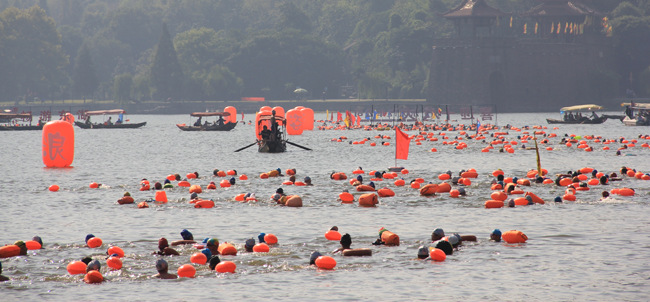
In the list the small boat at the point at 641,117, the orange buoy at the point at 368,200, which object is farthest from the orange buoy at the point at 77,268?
the small boat at the point at 641,117

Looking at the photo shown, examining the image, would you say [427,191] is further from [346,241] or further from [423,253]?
[423,253]

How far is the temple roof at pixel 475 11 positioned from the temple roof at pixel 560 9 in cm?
833

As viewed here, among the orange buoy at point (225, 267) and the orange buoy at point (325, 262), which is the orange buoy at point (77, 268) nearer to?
the orange buoy at point (225, 267)

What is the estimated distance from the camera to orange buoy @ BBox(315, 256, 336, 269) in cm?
1898

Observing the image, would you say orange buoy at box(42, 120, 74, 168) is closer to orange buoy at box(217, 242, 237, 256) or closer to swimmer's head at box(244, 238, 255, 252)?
swimmer's head at box(244, 238, 255, 252)

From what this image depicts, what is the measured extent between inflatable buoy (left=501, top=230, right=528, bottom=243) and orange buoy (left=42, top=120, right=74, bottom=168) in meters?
28.4

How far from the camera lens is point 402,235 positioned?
75.2 ft

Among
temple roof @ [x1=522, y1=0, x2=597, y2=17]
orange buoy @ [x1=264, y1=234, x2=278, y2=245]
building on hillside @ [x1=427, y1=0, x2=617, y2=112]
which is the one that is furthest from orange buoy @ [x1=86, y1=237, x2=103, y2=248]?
temple roof @ [x1=522, y1=0, x2=597, y2=17]

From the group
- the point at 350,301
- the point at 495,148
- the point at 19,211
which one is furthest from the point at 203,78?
the point at 350,301

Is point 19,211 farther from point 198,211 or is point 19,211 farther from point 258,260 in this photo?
point 258,260

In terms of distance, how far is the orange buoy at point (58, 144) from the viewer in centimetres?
4469

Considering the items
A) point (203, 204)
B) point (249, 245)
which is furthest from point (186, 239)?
point (203, 204)

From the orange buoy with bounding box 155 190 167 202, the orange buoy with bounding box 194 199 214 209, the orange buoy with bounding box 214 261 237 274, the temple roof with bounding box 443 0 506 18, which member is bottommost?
the orange buoy with bounding box 214 261 237 274

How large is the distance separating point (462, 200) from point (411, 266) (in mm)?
11202
